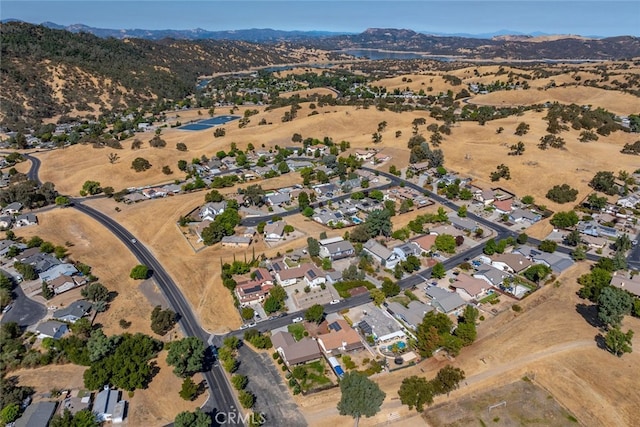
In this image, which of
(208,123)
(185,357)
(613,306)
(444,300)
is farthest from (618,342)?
(208,123)

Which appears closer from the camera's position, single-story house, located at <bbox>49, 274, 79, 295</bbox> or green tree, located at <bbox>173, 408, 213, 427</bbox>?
green tree, located at <bbox>173, 408, 213, 427</bbox>

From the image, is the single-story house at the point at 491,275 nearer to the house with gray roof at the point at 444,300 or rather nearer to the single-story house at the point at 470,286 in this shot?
the single-story house at the point at 470,286

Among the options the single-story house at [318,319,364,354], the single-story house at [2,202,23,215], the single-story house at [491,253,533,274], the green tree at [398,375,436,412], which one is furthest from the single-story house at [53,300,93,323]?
the single-story house at [491,253,533,274]

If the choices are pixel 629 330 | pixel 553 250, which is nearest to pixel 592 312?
pixel 629 330

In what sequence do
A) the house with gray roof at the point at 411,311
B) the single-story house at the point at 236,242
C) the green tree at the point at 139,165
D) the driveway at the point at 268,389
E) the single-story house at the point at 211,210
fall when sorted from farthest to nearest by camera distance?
the green tree at the point at 139,165 → the single-story house at the point at 211,210 → the single-story house at the point at 236,242 → the house with gray roof at the point at 411,311 → the driveway at the point at 268,389

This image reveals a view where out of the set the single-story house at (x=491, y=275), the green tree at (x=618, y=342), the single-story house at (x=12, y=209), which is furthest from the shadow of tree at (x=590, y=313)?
the single-story house at (x=12, y=209)

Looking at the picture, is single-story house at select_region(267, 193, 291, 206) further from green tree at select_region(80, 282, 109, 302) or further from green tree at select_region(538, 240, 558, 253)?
green tree at select_region(538, 240, 558, 253)

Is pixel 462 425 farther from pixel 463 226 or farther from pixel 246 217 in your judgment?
pixel 246 217
